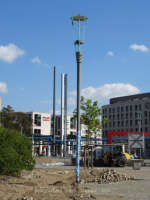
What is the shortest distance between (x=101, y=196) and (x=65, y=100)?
58.5 metres

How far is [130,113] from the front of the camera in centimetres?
12250

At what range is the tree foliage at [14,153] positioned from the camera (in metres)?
18.0

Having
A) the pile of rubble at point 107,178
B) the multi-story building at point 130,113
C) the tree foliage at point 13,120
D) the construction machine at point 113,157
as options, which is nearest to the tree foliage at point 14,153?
the pile of rubble at point 107,178

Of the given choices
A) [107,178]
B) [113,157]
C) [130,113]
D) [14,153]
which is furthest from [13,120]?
[130,113]

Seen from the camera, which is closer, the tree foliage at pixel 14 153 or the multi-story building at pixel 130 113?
the tree foliage at pixel 14 153

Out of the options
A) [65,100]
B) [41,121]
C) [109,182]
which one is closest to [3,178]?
[109,182]

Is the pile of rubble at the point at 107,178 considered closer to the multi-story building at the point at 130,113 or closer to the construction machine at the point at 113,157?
the construction machine at the point at 113,157

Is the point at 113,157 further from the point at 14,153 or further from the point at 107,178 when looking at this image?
the point at 14,153

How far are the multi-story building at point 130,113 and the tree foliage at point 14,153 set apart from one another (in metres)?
99.1

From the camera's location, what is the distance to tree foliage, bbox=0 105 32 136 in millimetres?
62938

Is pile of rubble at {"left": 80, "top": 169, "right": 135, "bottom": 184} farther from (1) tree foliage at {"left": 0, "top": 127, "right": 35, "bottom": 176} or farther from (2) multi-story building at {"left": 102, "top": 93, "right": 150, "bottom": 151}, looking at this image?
(2) multi-story building at {"left": 102, "top": 93, "right": 150, "bottom": 151}

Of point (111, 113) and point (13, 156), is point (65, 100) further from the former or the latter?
point (111, 113)

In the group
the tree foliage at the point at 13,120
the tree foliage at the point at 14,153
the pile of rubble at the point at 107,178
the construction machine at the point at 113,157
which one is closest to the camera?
the pile of rubble at the point at 107,178

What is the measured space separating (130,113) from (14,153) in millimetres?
107099
